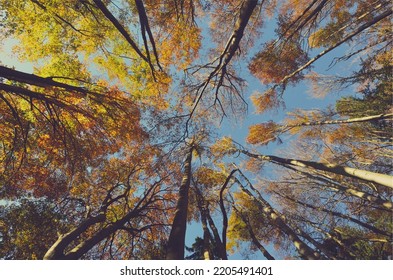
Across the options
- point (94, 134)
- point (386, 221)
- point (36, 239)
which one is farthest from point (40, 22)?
point (386, 221)

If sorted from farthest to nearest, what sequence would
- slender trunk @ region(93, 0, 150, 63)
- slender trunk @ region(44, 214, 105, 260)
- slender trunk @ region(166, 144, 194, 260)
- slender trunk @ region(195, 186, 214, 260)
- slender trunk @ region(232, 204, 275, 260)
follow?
slender trunk @ region(195, 186, 214, 260), slender trunk @ region(232, 204, 275, 260), slender trunk @ region(166, 144, 194, 260), slender trunk @ region(44, 214, 105, 260), slender trunk @ region(93, 0, 150, 63)

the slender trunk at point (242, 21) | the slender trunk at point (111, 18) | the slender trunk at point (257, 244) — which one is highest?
the slender trunk at point (242, 21)

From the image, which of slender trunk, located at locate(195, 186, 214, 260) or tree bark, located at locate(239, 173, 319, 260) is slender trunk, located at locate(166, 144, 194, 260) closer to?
slender trunk, located at locate(195, 186, 214, 260)

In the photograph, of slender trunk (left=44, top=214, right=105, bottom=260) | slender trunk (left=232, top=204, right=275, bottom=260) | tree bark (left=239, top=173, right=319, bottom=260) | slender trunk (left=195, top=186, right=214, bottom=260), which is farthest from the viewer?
slender trunk (left=195, top=186, right=214, bottom=260)

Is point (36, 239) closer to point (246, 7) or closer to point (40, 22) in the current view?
point (40, 22)

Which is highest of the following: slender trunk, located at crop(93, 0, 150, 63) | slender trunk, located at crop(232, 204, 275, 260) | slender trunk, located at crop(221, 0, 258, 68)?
slender trunk, located at crop(221, 0, 258, 68)

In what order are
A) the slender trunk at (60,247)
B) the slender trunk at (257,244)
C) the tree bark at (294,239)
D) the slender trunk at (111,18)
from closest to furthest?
the slender trunk at (111,18) → the slender trunk at (60,247) → the slender trunk at (257,244) → the tree bark at (294,239)

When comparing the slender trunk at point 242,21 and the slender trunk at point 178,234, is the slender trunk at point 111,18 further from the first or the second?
the slender trunk at point 178,234

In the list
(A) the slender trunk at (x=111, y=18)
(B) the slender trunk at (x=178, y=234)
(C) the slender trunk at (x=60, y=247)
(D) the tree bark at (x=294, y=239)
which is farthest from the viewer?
(D) the tree bark at (x=294, y=239)

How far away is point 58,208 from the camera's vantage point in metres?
7.25

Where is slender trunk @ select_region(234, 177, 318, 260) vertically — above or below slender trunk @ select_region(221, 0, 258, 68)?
below

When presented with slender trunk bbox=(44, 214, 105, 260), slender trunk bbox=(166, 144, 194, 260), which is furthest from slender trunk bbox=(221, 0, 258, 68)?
slender trunk bbox=(44, 214, 105, 260)

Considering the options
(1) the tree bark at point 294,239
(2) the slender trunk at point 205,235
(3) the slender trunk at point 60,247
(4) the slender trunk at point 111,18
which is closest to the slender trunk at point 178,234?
(2) the slender trunk at point 205,235
